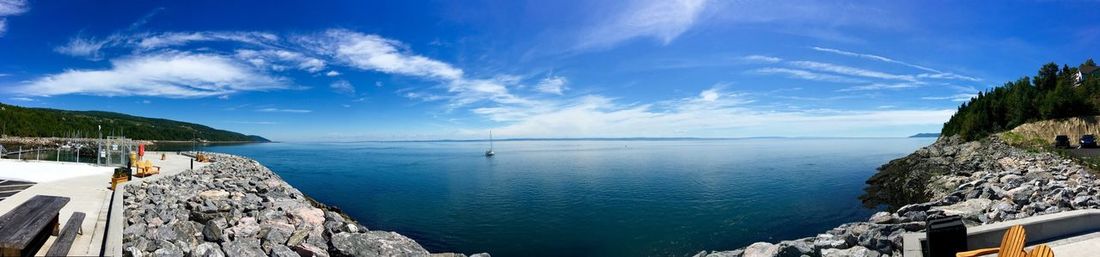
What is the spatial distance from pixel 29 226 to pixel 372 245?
19.0ft

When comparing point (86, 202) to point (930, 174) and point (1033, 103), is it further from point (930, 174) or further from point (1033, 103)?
point (1033, 103)

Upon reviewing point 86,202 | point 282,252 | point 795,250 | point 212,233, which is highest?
point 86,202

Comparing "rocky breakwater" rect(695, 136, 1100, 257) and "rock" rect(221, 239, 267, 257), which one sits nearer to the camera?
"rock" rect(221, 239, 267, 257)

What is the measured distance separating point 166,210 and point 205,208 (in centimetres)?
81

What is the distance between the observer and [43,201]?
7.49 meters

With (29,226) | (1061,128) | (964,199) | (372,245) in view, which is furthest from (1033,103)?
(29,226)

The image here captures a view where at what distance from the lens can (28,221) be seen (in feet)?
20.5

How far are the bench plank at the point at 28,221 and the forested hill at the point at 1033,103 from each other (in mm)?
60886

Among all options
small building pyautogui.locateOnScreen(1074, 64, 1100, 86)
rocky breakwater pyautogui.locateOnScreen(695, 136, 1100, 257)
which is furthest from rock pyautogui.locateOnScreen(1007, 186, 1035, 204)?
small building pyautogui.locateOnScreen(1074, 64, 1100, 86)

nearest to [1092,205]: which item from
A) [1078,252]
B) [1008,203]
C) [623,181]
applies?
[1008,203]

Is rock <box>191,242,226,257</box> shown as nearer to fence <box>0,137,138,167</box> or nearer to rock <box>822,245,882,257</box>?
rock <box>822,245,882,257</box>

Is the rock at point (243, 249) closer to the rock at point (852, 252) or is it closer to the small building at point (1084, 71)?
the rock at point (852, 252)

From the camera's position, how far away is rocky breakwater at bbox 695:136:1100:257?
10062mm

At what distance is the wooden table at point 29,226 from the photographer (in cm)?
517
